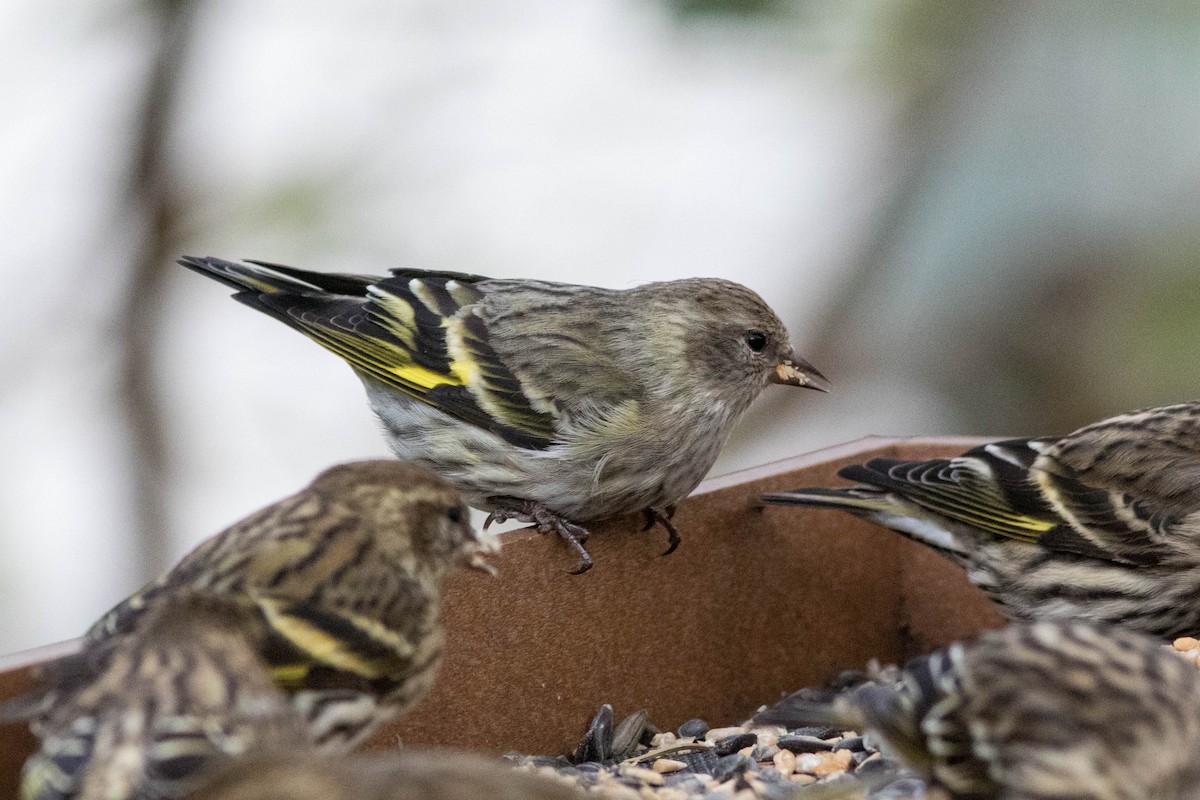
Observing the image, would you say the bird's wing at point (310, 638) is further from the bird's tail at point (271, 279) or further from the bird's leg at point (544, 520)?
the bird's tail at point (271, 279)

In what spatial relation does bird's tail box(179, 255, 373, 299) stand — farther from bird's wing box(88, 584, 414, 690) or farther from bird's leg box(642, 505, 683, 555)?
bird's wing box(88, 584, 414, 690)

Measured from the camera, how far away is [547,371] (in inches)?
147

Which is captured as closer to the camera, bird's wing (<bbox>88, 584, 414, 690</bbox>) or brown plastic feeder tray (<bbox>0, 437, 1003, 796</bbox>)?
bird's wing (<bbox>88, 584, 414, 690</bbox>)

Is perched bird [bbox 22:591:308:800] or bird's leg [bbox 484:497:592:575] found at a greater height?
perched bird [bbox 22:591:308:800]

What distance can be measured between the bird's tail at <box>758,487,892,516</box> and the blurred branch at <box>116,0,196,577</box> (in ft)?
7.27

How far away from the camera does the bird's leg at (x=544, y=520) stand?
10.6ft

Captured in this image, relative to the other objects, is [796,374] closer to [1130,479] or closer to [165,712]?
[1130,479]

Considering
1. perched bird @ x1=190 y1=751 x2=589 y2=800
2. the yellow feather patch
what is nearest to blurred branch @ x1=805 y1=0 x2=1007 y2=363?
the yellow feather patch

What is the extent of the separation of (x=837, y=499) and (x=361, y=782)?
204 centimetres

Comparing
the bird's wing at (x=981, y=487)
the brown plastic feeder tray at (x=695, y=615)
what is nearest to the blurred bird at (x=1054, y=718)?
the brown plastic feeder tray at (x=695, y=615)

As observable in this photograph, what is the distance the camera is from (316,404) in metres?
5.70

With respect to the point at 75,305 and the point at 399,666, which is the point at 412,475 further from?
the point at 75,305

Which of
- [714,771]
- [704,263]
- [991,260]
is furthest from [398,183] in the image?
[714,771]

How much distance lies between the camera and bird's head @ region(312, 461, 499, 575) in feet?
7.63
